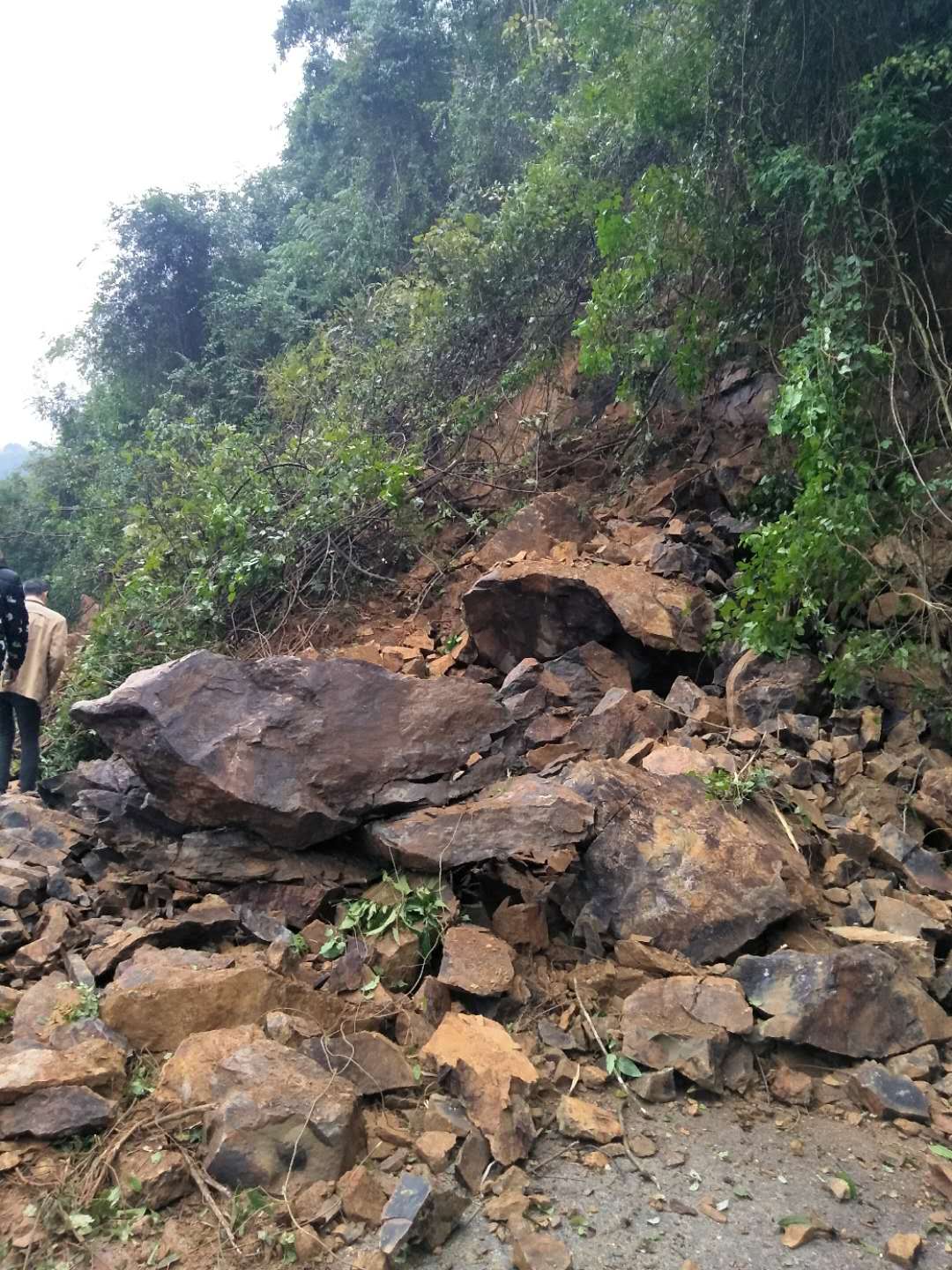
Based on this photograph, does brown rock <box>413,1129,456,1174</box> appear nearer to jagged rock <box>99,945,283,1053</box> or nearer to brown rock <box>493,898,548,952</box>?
jagged rock <box>99,945,283,1053</box>

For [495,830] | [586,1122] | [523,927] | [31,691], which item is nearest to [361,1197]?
[586,1122]

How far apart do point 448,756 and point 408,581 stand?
2922 mm

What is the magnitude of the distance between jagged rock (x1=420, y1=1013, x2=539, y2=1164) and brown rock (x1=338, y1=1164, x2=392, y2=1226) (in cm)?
32

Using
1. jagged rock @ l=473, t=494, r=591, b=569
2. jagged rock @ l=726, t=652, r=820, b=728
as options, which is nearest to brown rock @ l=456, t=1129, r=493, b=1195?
jagged rock @ l=726, t=652, r=820, b=728

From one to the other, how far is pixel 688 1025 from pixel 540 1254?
35.2 inches

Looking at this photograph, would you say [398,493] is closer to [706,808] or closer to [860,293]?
[860,293]

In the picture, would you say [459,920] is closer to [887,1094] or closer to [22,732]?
[887,1094]

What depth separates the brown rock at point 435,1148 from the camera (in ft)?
7.77

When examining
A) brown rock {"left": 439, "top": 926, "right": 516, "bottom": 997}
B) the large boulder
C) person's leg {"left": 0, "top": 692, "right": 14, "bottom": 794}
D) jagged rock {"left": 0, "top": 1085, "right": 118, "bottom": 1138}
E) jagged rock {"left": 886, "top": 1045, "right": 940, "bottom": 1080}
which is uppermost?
person's leg {"left": 0, "top": 692, "right": 14, "bottom": 794}

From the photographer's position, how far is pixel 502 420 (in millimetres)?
7980

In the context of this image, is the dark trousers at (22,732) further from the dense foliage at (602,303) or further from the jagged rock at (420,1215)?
the jagged rock at (420,1215)

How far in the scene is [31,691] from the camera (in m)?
5.35

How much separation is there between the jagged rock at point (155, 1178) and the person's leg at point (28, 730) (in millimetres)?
3463

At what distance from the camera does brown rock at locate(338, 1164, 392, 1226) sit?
2209 mm
